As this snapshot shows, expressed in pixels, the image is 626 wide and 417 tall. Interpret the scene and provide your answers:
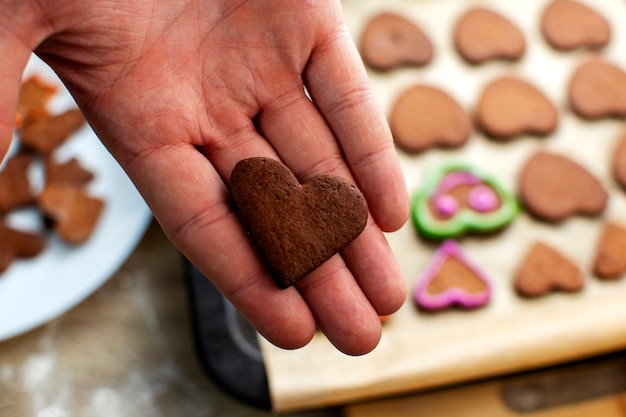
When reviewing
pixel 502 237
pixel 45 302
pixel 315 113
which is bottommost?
pixel 502 237

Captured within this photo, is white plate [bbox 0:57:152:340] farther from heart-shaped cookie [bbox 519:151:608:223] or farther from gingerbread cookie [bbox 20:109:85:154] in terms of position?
heart-shaped cookie [bbox 519:151:608:223]

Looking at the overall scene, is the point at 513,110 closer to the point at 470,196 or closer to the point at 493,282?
the point at 470,196

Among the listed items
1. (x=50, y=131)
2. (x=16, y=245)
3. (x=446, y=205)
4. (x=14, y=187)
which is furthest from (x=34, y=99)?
(x=446, y=205)

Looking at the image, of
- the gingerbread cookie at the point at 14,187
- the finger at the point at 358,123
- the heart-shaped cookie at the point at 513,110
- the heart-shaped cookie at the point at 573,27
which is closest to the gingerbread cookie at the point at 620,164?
the heart-shaped cookie at the point at 513,110

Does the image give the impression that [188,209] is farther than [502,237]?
No

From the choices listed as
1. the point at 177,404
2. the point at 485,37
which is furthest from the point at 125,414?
the point at 485,37

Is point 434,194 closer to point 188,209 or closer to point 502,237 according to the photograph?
point 502,237

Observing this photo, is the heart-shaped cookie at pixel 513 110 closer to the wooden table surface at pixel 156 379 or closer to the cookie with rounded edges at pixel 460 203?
the cookie with rounded edges at pixel 460 203
